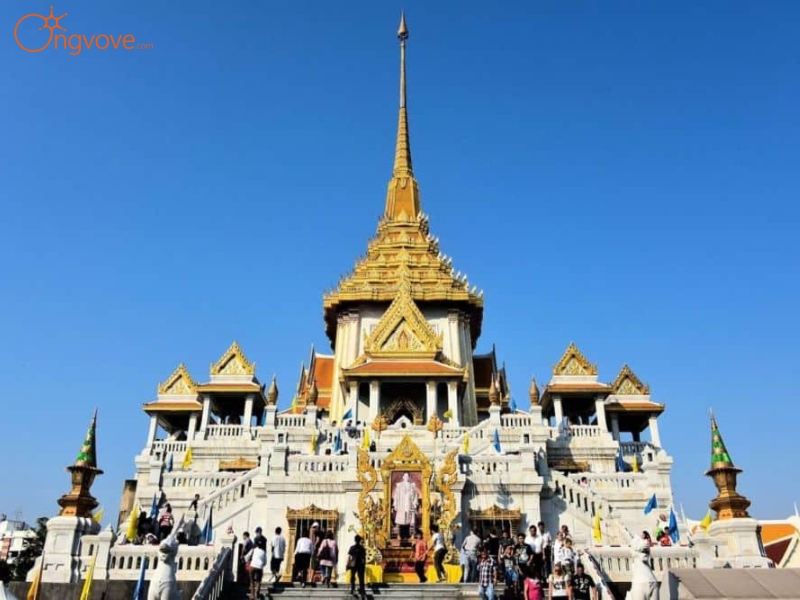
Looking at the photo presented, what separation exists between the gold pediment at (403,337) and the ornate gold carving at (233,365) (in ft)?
18.9

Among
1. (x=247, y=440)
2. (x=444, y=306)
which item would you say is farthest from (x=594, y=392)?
(x=247, y=440)

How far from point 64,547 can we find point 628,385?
81.5ft

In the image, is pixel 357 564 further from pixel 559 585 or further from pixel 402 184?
pixel 402 184

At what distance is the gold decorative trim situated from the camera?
30812 mm

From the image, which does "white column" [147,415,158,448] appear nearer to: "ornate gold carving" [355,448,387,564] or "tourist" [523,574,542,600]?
"ornate gold carving" [355,448,387,564]

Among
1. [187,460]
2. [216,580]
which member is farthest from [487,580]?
[187,460]

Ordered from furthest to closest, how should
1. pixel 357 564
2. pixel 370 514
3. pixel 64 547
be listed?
1. pixel 370 514
2. pixel 64 547
3. pixel 357 564

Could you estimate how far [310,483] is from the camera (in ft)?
61.5

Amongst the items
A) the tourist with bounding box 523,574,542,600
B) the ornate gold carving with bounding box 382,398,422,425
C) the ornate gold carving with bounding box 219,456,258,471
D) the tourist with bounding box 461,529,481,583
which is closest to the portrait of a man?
the tourist with bounding box 461,529,481,583

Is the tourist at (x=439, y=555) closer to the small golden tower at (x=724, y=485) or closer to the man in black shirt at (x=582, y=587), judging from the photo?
the man in black shirt at (x=582, y=587)

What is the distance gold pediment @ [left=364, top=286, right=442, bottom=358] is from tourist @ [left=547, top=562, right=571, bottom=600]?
19.4 metres

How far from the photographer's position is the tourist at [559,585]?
10.9 metres

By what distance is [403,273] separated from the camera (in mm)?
36000

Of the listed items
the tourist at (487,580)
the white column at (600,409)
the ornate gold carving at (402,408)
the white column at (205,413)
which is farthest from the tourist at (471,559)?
the white column at (205,413)
